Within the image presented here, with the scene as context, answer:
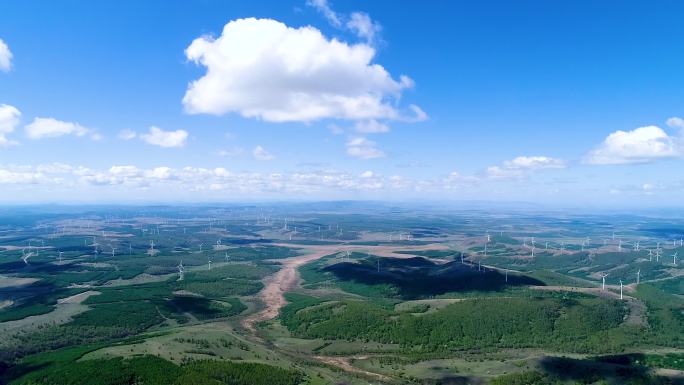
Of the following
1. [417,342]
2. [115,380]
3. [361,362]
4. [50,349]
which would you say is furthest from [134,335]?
[417,342]

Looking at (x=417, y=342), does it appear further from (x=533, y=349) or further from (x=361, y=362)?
(x=533, y=349)

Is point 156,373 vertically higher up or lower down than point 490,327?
higher up

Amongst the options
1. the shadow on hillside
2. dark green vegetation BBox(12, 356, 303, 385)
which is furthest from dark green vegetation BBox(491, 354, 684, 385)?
dark green vegetation BBox(12, 356, 303, 385)

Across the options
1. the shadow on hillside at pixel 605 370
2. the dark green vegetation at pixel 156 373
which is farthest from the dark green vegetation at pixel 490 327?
the dark green vegetation at pixel 156 373

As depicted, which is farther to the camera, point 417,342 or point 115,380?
point 417,342

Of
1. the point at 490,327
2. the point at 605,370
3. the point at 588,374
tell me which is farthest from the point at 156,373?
the point at 605,370

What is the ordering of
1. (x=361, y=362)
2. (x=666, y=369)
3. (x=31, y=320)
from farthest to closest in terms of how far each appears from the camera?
(x=31, y=320) < (x=361, y=362) < (x=666, y=369)

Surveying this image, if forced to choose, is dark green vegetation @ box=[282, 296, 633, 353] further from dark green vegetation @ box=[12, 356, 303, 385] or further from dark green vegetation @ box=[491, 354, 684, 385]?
dark green vegetation @ box=[12, 356, 303, 385]

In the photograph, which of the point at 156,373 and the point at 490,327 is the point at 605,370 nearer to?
the point at 490,327
